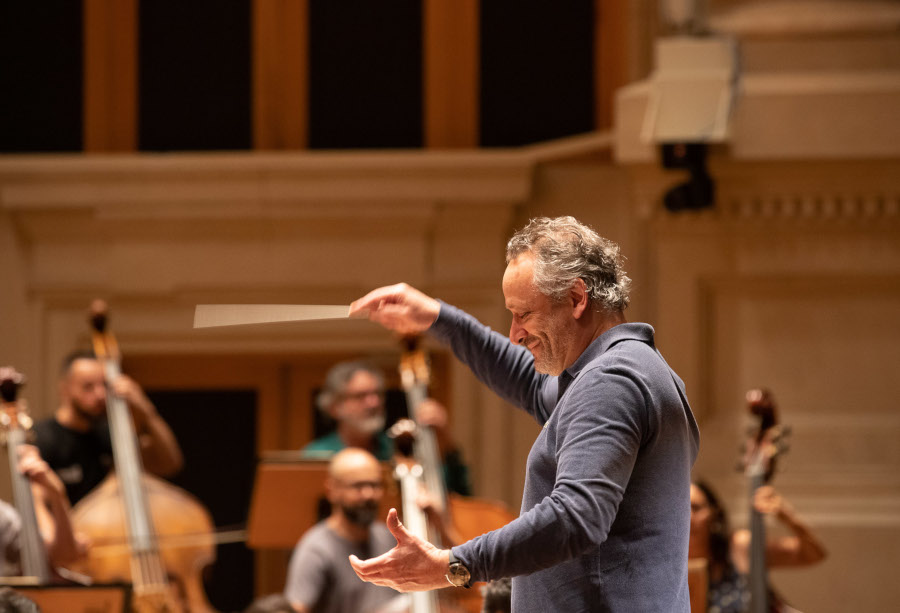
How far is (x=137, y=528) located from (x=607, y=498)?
245 cm

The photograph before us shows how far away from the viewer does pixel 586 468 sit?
5.27 ft

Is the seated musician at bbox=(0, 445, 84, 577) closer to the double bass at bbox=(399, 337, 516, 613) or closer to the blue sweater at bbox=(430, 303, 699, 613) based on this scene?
the double bass at bbox=(399, 337, 516, 613)

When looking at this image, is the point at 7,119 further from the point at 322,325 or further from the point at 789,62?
the point at 789,62

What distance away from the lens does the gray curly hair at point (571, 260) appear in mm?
1773

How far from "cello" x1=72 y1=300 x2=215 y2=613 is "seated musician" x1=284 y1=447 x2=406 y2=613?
0.33 metres

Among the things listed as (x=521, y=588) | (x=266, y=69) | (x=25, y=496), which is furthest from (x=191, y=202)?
(x=521, y=588)

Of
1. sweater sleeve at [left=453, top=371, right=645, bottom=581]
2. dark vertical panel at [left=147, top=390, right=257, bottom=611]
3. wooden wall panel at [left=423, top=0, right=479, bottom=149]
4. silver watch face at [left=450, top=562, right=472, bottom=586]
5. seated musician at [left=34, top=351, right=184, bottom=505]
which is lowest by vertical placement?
dark vertical panel at [left=147, top=390, right=257, bottom=611]

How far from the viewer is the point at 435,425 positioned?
4082 mm

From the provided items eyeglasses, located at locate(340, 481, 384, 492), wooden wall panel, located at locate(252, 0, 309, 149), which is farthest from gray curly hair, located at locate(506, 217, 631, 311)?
wooden wall panel, located at locate(252, 0, 309, 149)

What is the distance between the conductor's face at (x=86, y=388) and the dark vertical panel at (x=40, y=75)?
1.39 meters

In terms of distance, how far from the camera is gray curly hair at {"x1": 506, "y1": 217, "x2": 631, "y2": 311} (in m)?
1.77

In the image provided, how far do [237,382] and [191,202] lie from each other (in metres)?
0.80

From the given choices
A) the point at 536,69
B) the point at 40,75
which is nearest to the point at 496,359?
the point at 536,69

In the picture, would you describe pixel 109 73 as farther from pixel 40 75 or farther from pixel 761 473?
pixel 761 473
